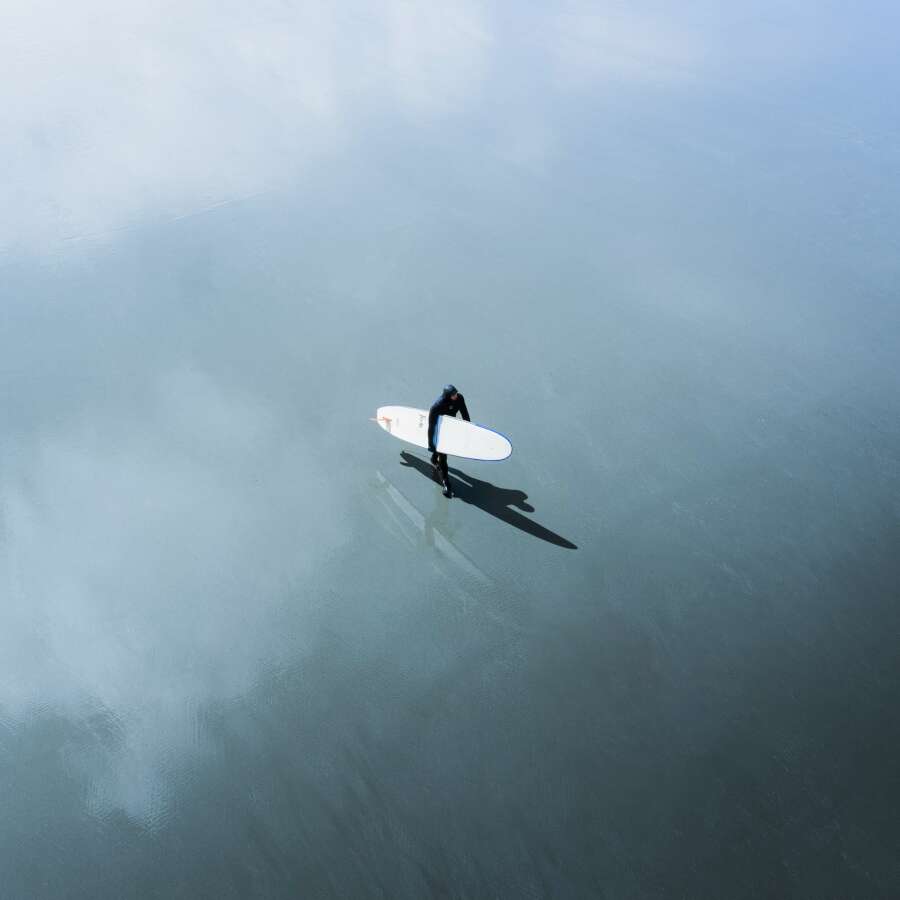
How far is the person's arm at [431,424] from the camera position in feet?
26.2

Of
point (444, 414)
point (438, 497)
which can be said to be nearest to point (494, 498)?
point (438, 497)

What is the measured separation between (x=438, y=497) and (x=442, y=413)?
89 centimetres

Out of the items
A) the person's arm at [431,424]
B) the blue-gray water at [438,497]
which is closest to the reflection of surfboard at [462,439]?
the person's arm at [431,424]

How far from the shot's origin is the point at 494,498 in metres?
8.40

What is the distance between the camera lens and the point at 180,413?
29.7 ft

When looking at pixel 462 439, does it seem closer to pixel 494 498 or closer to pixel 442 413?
pixel 442 413

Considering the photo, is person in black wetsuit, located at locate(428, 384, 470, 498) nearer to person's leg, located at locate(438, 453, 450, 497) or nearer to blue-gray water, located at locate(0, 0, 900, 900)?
person's leg, located at locate(438, 453, 450, 497)

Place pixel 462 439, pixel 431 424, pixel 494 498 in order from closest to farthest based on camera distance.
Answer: pixel 431 424 → pixel 462 439 → pixel 494 498

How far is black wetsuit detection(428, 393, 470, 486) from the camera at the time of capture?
7996mm

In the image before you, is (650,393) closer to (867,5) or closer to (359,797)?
(359,797)

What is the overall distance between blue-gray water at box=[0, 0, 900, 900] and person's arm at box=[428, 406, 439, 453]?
1.69ft

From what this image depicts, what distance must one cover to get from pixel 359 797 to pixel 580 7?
20.1 meters

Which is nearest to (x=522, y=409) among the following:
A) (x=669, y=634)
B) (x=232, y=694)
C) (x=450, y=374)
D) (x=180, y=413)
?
(x=450, y=374)

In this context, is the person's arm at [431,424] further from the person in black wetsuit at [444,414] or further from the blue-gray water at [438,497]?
the blue-gray water at [438,497]
